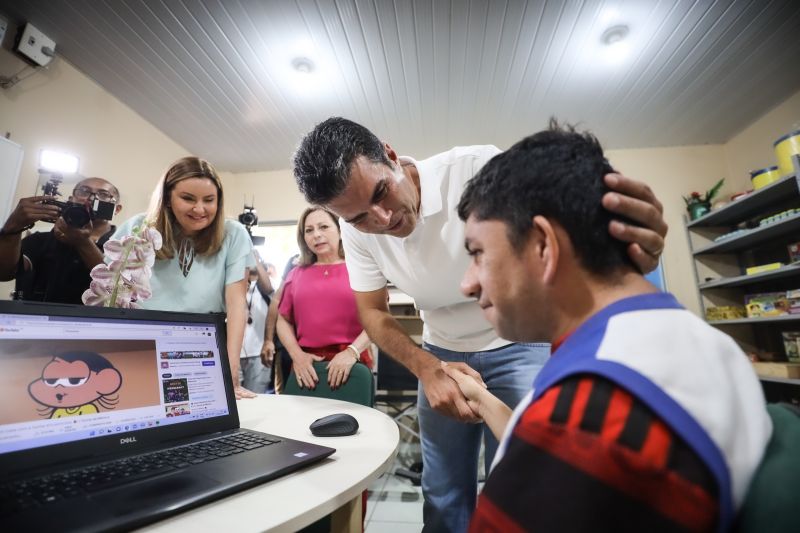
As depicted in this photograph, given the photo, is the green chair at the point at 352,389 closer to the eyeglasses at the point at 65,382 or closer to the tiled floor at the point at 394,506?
the tiled floor at the point at 394,506

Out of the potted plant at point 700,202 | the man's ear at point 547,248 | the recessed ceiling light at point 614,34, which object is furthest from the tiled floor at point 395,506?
Result: the potted plant at point 700,202

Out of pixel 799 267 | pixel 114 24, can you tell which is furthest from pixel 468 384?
pixel 114 24

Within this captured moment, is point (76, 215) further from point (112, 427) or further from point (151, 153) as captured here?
point (151, 153)

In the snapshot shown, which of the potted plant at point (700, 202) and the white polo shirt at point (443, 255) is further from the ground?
the potted plant at point (700, 202)

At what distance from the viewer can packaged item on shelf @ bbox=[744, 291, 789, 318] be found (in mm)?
2741

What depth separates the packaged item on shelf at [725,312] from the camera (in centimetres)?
326

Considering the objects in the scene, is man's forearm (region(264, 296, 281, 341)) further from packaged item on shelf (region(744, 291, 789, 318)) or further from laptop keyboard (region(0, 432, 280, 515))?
packaged item on shelf (region(744, 291, 789, 318))

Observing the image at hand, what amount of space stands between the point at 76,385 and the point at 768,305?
400 centimetres

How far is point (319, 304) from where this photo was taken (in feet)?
6.17

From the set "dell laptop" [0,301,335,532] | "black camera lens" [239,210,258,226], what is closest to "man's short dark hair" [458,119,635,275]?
"dell laptop" [0,301,335,532]

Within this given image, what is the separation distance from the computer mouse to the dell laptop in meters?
0.10

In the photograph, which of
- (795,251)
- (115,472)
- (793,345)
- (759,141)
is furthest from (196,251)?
(759,141)

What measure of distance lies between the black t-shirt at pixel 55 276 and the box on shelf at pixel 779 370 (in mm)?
3988

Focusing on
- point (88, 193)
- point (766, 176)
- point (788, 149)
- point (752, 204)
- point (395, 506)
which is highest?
point (788, 149)
